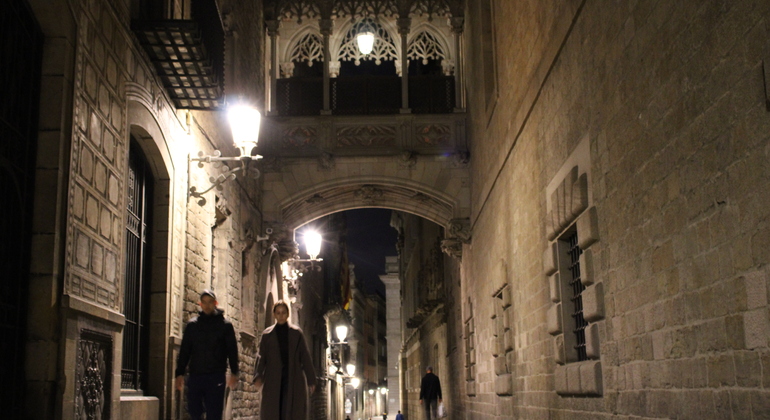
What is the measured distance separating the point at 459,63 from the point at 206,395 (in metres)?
10.9

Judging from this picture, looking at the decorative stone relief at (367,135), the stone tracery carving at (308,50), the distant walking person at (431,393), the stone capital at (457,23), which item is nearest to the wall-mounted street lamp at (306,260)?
the decorative stone relief at (367,135)

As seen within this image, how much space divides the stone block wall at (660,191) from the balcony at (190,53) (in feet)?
10.9

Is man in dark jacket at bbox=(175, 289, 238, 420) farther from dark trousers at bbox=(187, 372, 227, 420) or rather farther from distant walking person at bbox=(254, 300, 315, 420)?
distant walking person at bbox=(254, 300, 315, 420)

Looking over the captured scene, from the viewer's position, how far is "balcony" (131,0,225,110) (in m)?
7.61

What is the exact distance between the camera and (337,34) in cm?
1692

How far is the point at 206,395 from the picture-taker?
6875 millimetres

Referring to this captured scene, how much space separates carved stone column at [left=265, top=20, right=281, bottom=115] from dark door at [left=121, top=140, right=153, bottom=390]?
7677 millimetres

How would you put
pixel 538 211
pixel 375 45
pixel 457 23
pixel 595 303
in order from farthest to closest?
pixel 375 45 → pixel 457 23 → pixel 538 211 → pixel 595 303

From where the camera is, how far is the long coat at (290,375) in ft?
23.4

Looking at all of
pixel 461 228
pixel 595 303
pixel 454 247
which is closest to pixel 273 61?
pixel 461 228

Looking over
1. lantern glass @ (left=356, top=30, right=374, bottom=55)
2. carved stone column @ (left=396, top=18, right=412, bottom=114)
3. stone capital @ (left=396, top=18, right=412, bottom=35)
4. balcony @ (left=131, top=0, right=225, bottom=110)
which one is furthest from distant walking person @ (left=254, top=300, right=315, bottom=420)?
stone capital @ (left=396, top=18, right=412, bottom=35)

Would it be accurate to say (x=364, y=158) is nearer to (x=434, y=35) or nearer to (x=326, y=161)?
(x=326, y=161)

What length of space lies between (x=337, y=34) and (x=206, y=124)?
653 cm

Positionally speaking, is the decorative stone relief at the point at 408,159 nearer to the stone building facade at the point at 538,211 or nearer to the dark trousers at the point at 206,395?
the stone building facade at the point at 538,211
